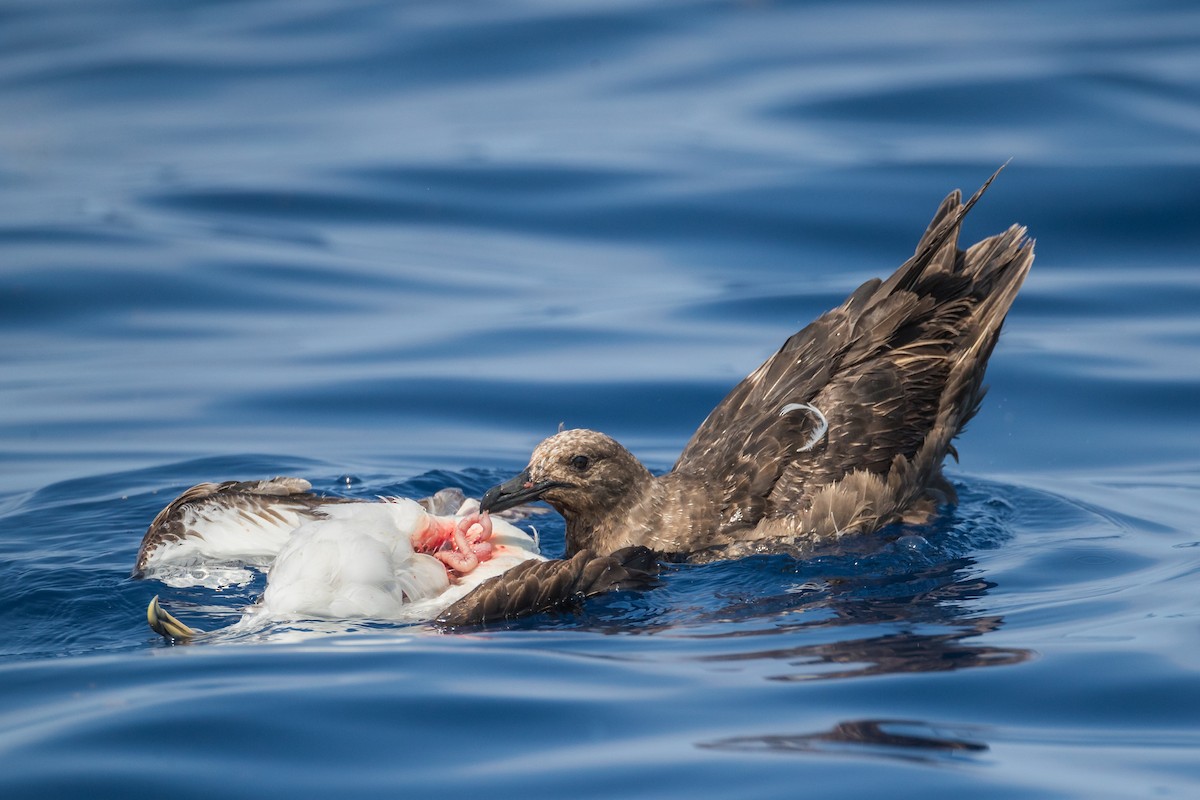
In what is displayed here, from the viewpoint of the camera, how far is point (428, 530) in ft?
23.3

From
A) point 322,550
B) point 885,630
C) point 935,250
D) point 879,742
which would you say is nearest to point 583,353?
point 935,250

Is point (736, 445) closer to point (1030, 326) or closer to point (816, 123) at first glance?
point (1030, 326)

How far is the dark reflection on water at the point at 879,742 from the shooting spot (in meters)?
5.03

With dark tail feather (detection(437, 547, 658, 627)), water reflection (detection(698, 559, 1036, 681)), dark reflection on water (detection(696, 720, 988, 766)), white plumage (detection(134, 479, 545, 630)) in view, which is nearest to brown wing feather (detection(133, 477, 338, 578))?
white plumage (detection(134, 479, 545, 630))

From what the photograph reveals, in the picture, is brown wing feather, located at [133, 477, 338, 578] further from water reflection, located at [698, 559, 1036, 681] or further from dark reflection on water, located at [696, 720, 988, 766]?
dark reflection on water, located at [696, 720, 988, 766]

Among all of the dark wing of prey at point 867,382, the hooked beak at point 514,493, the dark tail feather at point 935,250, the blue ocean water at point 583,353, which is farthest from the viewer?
the dark tail feather at point 935,250

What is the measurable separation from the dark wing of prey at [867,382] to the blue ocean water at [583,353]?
518mm

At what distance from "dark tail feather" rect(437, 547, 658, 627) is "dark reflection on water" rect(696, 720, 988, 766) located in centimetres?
155

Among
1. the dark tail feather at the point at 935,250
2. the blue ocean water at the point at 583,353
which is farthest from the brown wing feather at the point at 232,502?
the dark tail feather at the point at 935,250

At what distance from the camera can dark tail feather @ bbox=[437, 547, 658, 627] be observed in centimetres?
650

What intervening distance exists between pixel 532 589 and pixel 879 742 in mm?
1847

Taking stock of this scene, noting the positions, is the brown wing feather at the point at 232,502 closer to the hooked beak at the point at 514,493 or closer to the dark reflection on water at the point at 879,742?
the hooked beak at the point at 514,493

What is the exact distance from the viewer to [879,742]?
16.8 feet

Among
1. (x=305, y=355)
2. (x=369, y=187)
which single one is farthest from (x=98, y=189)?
(x=305, y=355)
